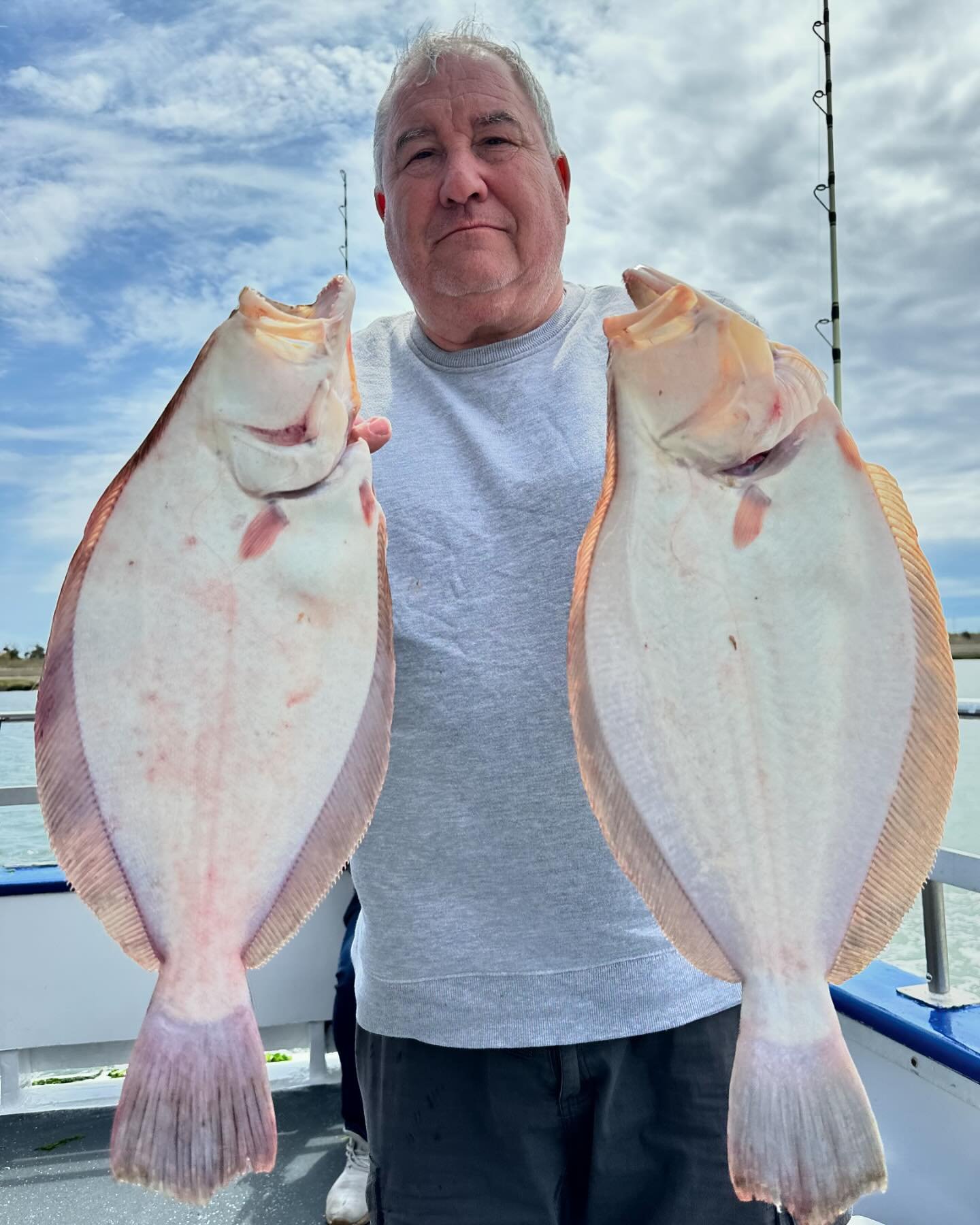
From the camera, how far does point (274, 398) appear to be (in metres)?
1.12

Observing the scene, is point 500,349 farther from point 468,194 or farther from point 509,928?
point 509,928

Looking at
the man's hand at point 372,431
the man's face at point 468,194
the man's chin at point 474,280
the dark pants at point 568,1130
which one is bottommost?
the dark pants at point 568,1130

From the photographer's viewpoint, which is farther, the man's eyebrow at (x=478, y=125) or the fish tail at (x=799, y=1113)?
the man's eyebrow at (x=478, y=125)

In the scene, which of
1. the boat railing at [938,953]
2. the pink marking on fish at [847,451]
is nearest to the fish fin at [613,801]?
the pink marking on fish at [847,451]

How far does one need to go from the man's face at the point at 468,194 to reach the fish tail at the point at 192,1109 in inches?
46.4

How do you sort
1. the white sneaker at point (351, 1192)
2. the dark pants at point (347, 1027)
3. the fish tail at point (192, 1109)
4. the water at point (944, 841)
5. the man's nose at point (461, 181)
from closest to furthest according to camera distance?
the fish tail at point (192, 1109)
the man's nose at point (461, 181)
the white sneaker at point (351, 1192)
the dark pants at point (347, 1027)
the water at point (944, 841)

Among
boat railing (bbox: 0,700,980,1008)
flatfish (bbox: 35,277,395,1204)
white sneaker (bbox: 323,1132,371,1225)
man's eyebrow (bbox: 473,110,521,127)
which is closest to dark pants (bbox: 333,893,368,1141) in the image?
white sneaker (bbox: 323,1132,371,1225)

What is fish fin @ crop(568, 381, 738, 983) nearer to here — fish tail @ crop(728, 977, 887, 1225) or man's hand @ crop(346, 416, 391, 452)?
fish tail @ crop(728, 977, 887, 1225)

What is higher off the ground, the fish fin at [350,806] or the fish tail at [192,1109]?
the fish fin at [350,806]

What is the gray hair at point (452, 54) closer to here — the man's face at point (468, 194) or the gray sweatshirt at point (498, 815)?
the man's face at point (468, 194)

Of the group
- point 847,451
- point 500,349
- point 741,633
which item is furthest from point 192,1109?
point 500,349

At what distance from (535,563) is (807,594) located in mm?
469

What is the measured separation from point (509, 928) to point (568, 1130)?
34 cm

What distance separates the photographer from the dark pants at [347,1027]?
2953mm
